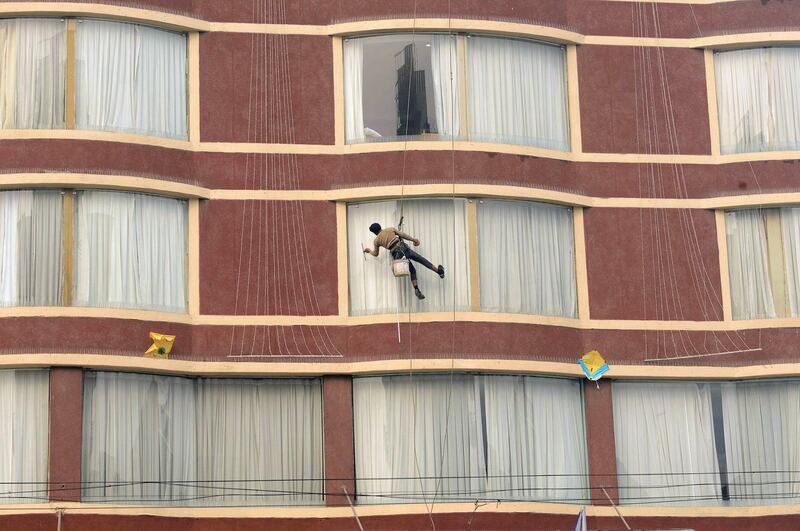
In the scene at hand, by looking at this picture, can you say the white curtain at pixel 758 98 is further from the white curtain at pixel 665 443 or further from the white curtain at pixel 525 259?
the white curtain at pixel 665 443

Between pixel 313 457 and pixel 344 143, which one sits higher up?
pixel 344 143

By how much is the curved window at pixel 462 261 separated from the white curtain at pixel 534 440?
171 centimetres

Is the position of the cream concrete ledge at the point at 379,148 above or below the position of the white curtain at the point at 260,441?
above

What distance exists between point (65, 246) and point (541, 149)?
34.4ft

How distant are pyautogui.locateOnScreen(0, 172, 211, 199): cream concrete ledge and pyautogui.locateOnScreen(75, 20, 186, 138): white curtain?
4.05ft

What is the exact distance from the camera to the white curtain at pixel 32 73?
37156mm

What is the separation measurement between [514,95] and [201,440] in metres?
→ 10.2

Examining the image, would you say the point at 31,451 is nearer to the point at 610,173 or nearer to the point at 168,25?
the point at 168,25

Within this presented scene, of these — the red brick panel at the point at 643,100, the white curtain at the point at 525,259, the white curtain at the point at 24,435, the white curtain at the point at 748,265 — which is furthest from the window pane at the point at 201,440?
the white curtain at the point at 748,265

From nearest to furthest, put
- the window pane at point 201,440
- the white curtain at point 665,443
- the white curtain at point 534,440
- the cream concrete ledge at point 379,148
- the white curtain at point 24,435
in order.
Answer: the white curtain at point 24,435, the window pane at point 201,440, the cream concrete ledge at point 379,148, the white curtain at point 534,440, the white curtain at point 665,443

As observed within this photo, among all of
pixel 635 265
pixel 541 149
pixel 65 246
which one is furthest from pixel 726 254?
pixel 65 246

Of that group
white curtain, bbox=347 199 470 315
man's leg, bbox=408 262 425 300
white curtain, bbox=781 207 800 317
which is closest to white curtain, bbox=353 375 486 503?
white curtain, bbox=347 199 470 315

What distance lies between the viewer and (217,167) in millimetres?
38094

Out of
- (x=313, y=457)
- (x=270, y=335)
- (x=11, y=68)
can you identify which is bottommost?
(x=313, y=457)
